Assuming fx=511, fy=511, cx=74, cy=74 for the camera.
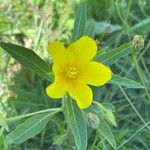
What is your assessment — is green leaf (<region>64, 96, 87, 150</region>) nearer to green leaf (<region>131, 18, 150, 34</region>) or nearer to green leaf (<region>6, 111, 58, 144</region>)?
green leaf (<region>6, 111, 58, 144</region>)

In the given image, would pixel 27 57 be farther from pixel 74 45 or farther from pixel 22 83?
pixel 22 83

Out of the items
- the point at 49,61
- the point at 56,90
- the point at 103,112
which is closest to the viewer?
the point at 56,90

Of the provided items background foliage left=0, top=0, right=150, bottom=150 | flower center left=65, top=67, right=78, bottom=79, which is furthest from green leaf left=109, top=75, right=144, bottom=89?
background foliage left=0, top=0, right=150, bottom=150

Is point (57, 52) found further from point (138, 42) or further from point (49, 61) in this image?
point (49, 61)

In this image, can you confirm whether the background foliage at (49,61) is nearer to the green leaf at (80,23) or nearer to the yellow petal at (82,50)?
the green leaf at (80,23)

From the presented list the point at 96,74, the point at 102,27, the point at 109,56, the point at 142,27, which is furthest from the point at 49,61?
the point at 96,74

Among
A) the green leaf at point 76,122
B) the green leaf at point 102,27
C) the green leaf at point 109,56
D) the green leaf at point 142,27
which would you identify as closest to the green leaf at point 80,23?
the green leaf at point 109,56
